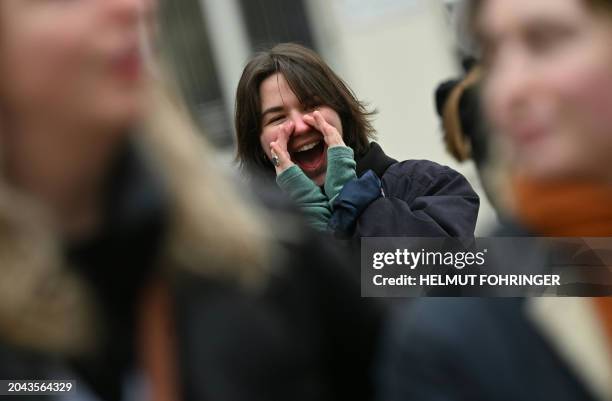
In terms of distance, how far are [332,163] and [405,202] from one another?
13cm

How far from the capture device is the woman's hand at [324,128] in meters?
1.35

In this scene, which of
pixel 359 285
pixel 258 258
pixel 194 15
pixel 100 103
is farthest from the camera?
pixel 194 15

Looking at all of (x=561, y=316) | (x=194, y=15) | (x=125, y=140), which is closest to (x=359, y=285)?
(x=561, y=316)

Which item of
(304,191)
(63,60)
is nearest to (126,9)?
(63,60)

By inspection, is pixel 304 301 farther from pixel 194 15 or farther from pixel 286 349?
pixel 194 15

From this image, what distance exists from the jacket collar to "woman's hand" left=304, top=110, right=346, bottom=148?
0.17 ft

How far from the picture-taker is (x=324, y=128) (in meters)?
1.36

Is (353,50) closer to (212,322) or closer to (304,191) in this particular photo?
(304,191)

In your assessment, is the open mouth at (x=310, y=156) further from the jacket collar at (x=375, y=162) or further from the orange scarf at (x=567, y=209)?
the orange scarf at (x=567, y=209)

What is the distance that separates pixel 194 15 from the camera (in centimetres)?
189

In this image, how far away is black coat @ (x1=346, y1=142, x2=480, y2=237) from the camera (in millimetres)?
1310

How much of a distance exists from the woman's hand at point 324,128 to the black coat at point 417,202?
0.19ft

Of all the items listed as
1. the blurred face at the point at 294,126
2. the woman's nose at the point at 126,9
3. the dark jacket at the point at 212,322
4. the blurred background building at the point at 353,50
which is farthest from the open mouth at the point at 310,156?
the woman's nose at the point at 126,9

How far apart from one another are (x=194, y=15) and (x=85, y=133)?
4.14ft
